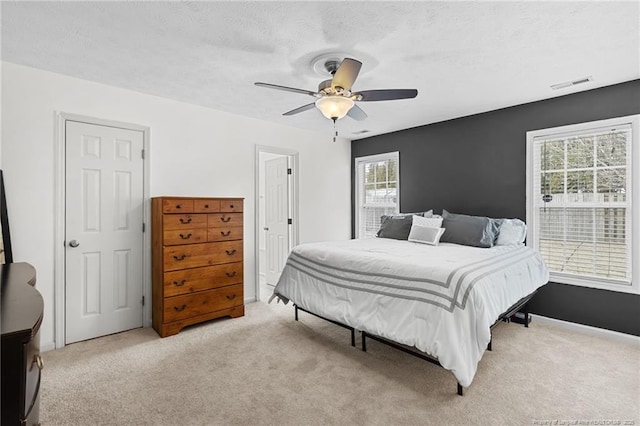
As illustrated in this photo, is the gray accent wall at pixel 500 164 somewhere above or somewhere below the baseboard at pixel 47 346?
above

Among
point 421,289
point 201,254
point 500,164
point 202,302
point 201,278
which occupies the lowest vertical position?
point 202,302

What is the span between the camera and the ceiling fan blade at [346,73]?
212cm

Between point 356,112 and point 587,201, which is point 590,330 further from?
point 356,112

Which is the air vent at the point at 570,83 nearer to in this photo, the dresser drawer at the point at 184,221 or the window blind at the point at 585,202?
the window blind at the point at 585,202

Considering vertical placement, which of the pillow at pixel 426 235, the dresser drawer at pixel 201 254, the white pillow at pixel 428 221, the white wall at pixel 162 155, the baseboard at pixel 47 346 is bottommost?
the baseboard at pixel 47 346

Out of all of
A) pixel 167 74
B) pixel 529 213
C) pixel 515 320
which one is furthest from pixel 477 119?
pixel 167 74

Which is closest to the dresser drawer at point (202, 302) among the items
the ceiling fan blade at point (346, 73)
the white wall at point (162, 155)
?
the white wall at point (162, 155)

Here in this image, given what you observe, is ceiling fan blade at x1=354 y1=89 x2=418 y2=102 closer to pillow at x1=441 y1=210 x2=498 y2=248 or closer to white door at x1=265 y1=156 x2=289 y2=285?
pillow at x1=441 y1=210 x2=498 y2=248

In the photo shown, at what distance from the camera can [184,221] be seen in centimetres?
325

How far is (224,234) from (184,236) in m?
0.44

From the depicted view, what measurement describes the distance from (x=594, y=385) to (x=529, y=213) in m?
1.92

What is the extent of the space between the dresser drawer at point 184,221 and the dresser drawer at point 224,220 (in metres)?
0.08

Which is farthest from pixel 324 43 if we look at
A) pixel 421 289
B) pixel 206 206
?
pixel 206 206

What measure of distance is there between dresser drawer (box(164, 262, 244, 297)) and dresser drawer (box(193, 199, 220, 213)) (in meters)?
0.61
